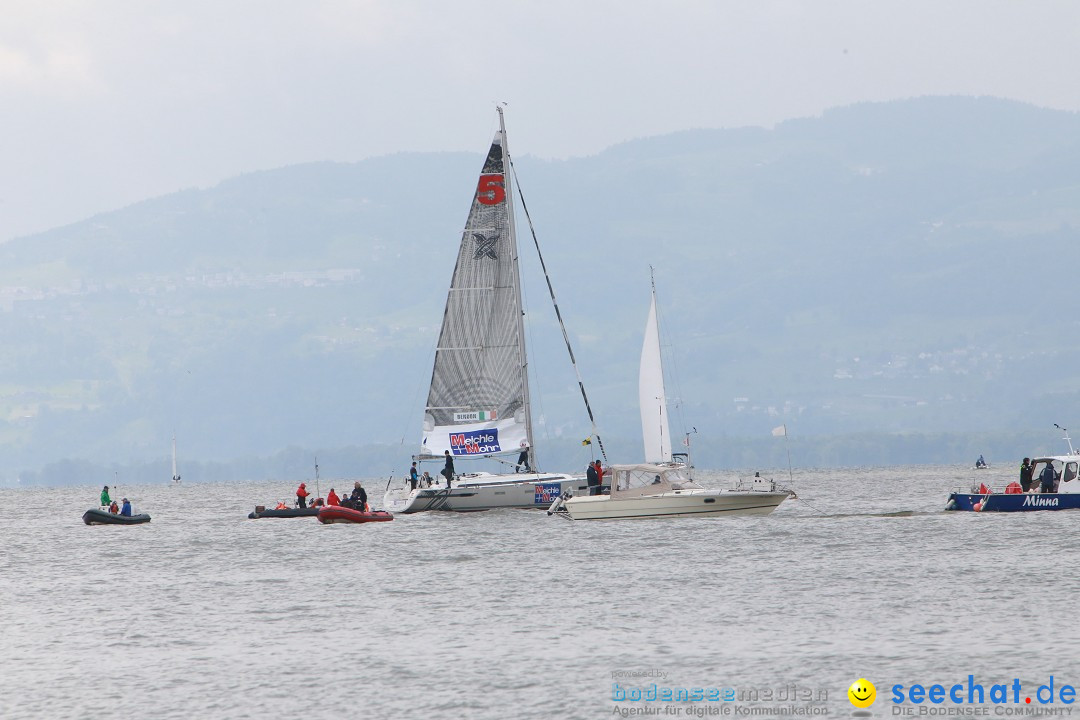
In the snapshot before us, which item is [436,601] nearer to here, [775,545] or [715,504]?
[775,545]

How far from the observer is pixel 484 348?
7494 centimetres

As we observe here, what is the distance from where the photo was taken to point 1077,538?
52.8 meters

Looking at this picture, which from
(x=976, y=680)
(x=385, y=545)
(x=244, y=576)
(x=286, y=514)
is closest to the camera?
(x=976, y=680)

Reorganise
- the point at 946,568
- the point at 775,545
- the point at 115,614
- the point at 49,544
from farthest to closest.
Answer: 1. the point at 49,544
2. the point at 775,545
3. the point at 946,568
4. the point at 115,614

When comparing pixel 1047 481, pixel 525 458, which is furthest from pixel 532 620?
pixel 525 458

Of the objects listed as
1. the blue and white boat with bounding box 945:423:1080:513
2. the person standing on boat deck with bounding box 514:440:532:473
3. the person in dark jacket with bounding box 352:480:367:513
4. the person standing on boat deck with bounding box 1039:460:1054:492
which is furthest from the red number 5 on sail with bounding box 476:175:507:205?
the person standing on boat deck with bounding box 1039:460:1054:492

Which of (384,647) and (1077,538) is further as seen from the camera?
(1077,538)

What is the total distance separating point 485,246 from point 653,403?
51.1ft

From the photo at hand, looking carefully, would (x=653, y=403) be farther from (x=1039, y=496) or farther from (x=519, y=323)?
(x=1039, y=496)

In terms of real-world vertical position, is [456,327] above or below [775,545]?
above

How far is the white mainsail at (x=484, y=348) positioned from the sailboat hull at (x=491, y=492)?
2.35 meters

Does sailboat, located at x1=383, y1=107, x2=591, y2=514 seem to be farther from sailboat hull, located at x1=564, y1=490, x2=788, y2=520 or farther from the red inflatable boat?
sailboat hull, located at x1=564, y1=490, x2=788, y2=520

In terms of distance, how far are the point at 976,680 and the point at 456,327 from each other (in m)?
→ 49.8

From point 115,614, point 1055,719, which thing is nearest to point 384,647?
point 115,614
